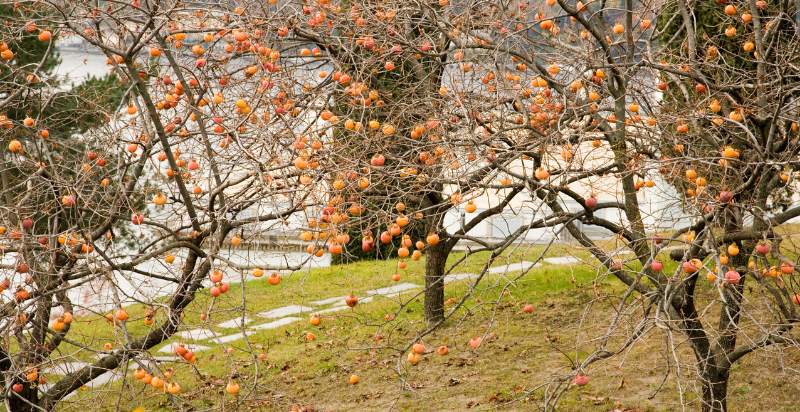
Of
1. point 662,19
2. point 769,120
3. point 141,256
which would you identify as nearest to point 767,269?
point 769,120

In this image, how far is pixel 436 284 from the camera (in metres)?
7.46

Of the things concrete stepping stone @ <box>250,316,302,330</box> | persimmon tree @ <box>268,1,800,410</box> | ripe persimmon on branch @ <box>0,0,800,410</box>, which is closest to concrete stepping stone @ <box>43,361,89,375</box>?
ripe persimmon on branch @ <box>0,0,800,410</box>

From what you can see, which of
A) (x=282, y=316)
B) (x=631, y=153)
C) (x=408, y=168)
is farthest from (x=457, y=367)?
(x=282, y=316)

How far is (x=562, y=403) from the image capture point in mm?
5590

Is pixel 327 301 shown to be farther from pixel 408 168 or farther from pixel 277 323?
pixel 408 168

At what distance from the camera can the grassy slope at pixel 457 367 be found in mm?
5645

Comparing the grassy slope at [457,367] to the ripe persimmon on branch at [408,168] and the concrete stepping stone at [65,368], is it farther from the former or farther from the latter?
the ripe persimmon on branch at [408,168]

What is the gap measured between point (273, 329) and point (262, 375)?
1.36m

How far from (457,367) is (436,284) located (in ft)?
3.32

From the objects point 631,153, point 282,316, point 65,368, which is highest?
point 631,153

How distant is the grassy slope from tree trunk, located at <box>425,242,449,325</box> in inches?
6.9

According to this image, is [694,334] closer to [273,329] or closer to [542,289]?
[542,289]

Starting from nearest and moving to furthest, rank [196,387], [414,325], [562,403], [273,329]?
[562,403], [196,387], [414,325], [273,329]

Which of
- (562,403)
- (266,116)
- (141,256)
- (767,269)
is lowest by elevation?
(562,403)
